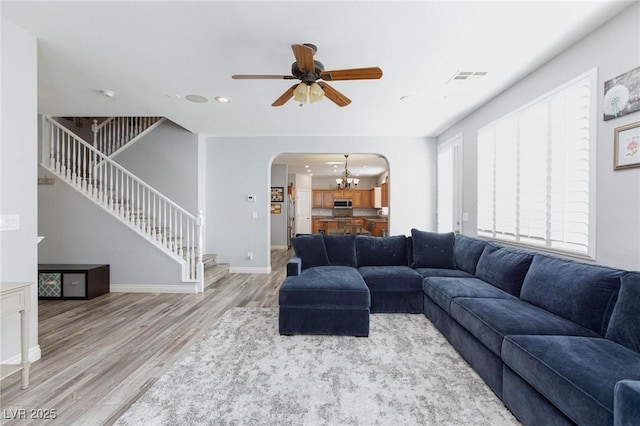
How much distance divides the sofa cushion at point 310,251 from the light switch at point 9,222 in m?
2.68

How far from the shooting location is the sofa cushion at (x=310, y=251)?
3.90 metres

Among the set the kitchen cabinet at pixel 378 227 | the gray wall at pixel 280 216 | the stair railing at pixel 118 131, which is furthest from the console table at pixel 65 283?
the kitchen cabinet at pixel 378 227

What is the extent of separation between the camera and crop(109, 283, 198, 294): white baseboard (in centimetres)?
445

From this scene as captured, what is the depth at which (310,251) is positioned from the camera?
392cm

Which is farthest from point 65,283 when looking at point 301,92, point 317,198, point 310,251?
point 317,198

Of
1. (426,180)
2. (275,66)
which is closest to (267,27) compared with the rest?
(275,66)

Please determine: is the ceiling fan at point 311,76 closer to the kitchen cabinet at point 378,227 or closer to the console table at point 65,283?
the console table at point 65,283

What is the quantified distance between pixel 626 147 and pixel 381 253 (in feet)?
8.68

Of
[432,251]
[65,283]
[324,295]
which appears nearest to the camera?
[324,295]

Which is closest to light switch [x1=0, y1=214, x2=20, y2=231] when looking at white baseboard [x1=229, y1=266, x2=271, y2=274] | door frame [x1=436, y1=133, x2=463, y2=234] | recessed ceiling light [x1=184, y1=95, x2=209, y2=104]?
recessed ceiling light [x1=184, y1=95, x2=209, y2=104]

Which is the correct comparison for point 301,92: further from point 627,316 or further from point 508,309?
point 627,316

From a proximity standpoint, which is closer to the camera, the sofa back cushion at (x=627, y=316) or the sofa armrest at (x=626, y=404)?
the sofa armrest at (x=626, y=404)

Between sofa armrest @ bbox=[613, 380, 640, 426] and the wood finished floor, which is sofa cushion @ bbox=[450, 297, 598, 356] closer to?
sofa armrest @ bbox=[613, 380, 640, 426]

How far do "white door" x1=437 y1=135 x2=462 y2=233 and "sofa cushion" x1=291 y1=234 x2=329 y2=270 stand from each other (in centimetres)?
242
